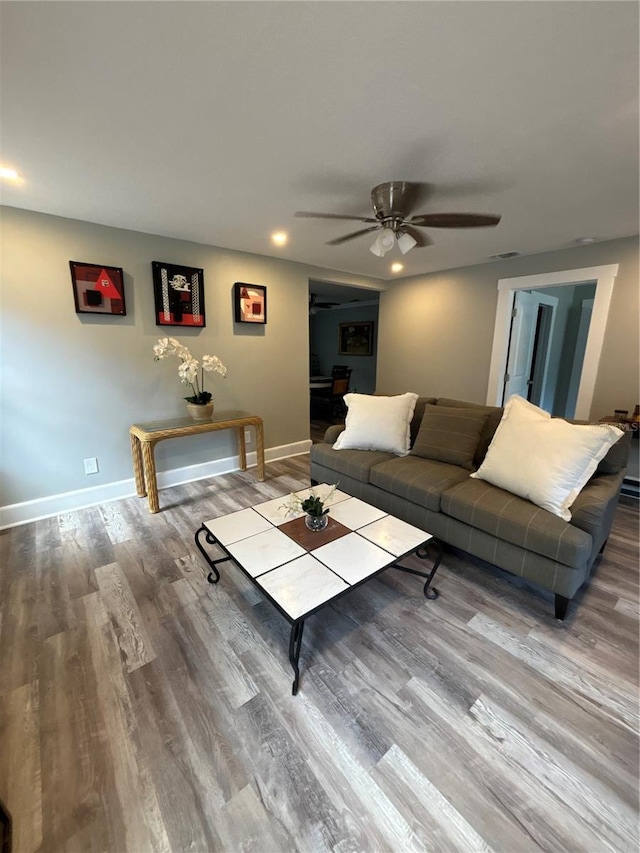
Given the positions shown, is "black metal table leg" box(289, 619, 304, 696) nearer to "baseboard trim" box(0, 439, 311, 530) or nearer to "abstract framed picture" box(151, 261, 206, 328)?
"baseboard trim" box(0, 439, 311, 530)

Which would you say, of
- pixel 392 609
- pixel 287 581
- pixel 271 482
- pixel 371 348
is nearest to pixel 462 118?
pixel 287 581

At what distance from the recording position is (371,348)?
7008 mm

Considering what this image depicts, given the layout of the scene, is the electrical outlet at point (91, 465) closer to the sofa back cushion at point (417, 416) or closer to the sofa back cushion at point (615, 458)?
the sofa back cushion at point (417, 416)

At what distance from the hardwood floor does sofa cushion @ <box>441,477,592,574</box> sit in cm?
38

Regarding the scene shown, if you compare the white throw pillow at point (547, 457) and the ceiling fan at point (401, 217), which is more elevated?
the ceiling fan at point (401, 217)

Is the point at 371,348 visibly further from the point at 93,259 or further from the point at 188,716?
the point at 188,716

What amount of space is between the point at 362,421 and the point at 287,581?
170 centimetres

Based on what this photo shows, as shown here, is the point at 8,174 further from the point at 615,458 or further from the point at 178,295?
the point at 615,458

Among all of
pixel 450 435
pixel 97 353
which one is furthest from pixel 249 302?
pixel 450 435

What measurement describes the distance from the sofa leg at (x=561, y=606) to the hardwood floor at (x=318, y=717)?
46mm

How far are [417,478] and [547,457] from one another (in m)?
0.78

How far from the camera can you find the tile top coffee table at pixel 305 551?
4.59ft

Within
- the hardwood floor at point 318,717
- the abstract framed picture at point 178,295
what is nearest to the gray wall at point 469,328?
the hardwood floor at point 318,717

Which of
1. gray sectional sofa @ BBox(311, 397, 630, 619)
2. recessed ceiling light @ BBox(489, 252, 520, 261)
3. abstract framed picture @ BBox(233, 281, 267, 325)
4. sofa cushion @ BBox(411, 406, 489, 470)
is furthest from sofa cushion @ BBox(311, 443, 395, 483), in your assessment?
recessed ceiling light @ BBox(489, 252, 520, 261)
